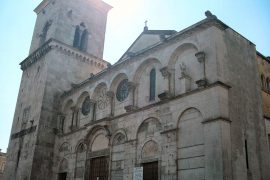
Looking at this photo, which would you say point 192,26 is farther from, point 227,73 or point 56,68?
point 56,68

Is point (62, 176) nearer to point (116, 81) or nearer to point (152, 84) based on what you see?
point (116, 81)

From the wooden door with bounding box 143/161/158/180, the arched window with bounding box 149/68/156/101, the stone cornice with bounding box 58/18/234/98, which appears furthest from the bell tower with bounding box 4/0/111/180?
the wooden door with bounding box 143/161/158/180

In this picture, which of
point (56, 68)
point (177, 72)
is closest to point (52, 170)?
point (56, 68)

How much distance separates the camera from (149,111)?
1691 centimetres

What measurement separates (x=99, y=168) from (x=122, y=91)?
15.7 feet

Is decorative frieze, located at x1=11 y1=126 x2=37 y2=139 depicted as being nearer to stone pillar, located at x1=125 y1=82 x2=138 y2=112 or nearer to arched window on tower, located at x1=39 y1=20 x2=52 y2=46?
arched window on tower, located at x1=39 y1=20 x2=52 y2=46

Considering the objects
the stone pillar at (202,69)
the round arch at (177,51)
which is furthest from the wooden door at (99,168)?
the stone pillar at (202,69)

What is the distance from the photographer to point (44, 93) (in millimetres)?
24516

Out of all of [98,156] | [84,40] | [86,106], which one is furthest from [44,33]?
[98,156]

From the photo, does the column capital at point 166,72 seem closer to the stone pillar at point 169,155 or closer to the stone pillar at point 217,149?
the stone pillar at point 169,155

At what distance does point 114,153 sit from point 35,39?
672 inches

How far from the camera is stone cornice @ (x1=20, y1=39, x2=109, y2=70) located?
2634 cm

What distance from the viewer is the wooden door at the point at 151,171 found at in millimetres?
15609

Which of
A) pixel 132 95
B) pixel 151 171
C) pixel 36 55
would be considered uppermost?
pixel 36 55
